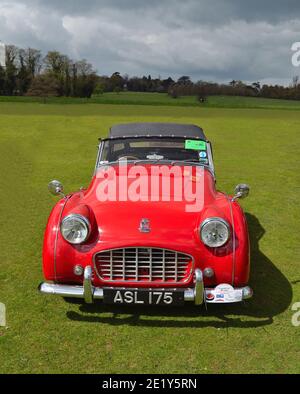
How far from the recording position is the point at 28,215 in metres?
7.86

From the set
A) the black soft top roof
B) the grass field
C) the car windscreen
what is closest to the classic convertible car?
the grass field

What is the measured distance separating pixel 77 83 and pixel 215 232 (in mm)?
62285

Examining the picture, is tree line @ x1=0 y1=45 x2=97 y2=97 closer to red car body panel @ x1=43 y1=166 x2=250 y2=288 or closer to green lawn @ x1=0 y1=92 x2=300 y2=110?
green lawn @ x1=0 y1=92 x2=300 y2=110

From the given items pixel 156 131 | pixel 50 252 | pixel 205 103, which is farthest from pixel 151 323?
pixel 205 103

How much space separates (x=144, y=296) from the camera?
3.80 m

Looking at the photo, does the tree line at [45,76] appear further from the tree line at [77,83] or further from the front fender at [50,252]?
the front fender at [50,252]

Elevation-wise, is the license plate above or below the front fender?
below

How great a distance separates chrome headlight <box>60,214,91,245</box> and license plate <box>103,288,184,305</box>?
0.60 m

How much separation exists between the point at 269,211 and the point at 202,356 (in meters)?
5.26

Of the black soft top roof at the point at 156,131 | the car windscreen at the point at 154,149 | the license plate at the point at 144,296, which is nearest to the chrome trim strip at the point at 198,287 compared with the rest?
the license plate at the point at 144,296

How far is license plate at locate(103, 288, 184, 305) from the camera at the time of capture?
3797mm

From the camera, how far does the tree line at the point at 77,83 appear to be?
53156 millimetres

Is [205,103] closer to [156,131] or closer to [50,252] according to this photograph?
[156,131]
